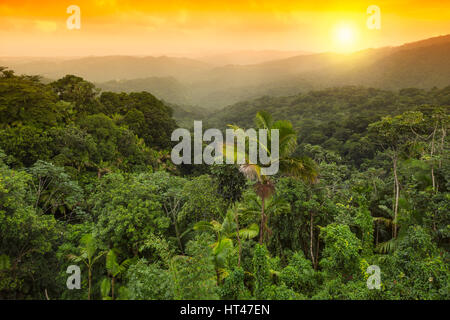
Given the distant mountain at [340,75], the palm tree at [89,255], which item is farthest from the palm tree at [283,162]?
Answer: the distant mountain at [340,75]

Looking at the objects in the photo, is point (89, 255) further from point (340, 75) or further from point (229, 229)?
point (340, 75)

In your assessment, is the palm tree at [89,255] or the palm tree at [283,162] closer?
the palm tree at [283,162]

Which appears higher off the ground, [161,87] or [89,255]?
[161,87]

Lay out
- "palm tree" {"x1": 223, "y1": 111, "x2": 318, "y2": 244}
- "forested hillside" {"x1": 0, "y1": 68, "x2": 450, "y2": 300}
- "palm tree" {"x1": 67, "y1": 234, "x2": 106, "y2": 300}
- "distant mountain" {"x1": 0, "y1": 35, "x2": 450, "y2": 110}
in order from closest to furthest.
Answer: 1. "forested hillside" {"x1": 0, "y1": 68, "x2": 450, "y2": 300}
2. "palm tree" {"x1": 223, "y1": 111, "x2": 318, "y2": 244}
3. "palm tree" {"x1": 67, "y1": 234, "x2": 106, "y2": 300}
4. "distant mountain" {"x1": 0, "y1": 35, "x2": 450, "y2": 110}

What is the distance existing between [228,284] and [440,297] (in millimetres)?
4320

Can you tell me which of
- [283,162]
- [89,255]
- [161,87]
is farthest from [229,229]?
[161,87]

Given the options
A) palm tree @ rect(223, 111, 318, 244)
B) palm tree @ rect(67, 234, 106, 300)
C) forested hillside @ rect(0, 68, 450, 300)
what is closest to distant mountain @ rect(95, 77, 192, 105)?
forested hillside @ rect(0, 68, 450, 300)

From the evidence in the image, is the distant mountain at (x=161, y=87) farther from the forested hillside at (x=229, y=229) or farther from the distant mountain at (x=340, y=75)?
the forested hillside at (x=229, y=229)

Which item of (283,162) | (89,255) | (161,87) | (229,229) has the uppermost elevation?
(161,87)

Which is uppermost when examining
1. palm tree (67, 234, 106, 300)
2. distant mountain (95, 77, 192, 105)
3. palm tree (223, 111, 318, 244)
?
distant mountain (95, 77, 192, 105)

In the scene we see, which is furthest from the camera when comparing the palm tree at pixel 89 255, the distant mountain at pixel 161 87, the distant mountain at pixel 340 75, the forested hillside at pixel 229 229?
the distant mountain at pixel 161 87

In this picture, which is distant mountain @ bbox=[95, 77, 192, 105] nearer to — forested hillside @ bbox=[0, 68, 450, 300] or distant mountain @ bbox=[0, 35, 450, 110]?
distant mountain @ bbox=[0, 35, 450, 110]

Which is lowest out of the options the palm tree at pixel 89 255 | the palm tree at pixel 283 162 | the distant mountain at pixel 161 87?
the palm tree at pixel 89 255
